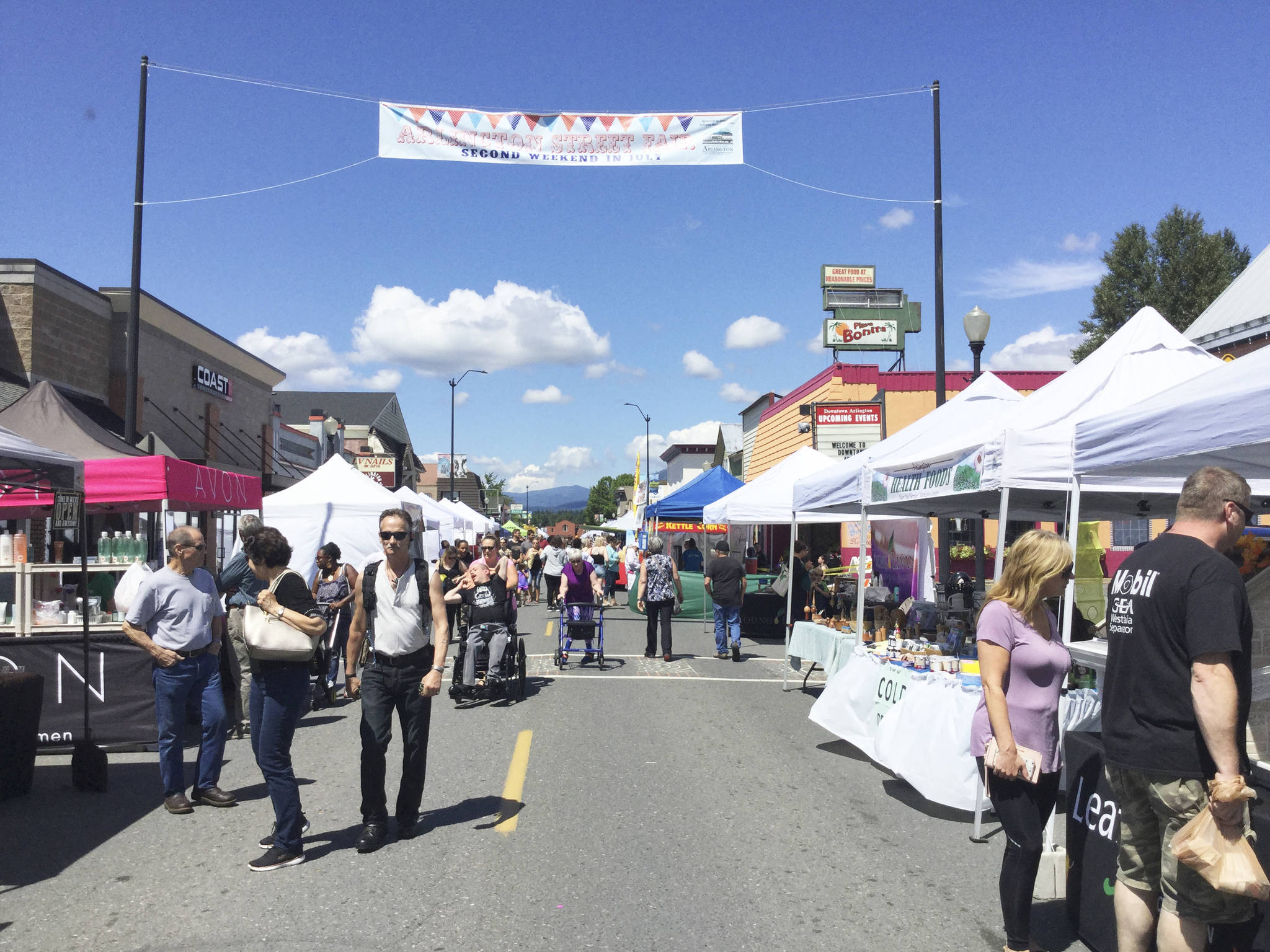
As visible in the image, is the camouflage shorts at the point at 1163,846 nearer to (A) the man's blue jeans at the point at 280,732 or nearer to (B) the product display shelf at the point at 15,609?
(A) the man's blue jeans at the point at 280,732

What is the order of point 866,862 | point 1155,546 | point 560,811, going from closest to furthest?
point 1155,546 < point 866,862 < point 560,811

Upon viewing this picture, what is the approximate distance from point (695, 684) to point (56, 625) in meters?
6.80

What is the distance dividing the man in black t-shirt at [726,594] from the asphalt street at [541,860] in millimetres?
5427

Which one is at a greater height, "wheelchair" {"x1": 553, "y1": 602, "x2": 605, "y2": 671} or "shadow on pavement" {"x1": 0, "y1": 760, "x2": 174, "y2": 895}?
"wheelchair" {"x1": 553, "y1": 602, "x2": 605, "y2": 671}

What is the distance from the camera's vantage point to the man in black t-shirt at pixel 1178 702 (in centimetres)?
307

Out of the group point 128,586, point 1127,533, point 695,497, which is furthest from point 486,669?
point 1127,533

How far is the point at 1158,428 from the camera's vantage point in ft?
16.4

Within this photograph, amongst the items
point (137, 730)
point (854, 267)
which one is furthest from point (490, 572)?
point (854, 267)

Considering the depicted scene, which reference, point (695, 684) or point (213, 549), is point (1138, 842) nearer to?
point (695, 684)

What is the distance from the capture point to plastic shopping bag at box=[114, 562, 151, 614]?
7.99m

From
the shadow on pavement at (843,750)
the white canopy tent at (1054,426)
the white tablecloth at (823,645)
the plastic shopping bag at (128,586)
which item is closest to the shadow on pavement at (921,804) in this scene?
the shadow on pavement at (843,750)

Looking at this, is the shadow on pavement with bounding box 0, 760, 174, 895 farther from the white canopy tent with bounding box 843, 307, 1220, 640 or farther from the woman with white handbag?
the white canopy tent with bounding box 843, 307, 1220, 640

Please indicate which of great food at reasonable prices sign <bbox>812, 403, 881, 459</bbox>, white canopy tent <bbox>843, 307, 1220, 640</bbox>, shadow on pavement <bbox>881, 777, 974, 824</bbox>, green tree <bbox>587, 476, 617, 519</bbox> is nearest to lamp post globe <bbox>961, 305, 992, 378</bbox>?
white canopy tent <bbox>843, 307, 1220, 640</bbox>

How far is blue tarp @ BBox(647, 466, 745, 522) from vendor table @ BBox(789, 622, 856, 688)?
10.1m
